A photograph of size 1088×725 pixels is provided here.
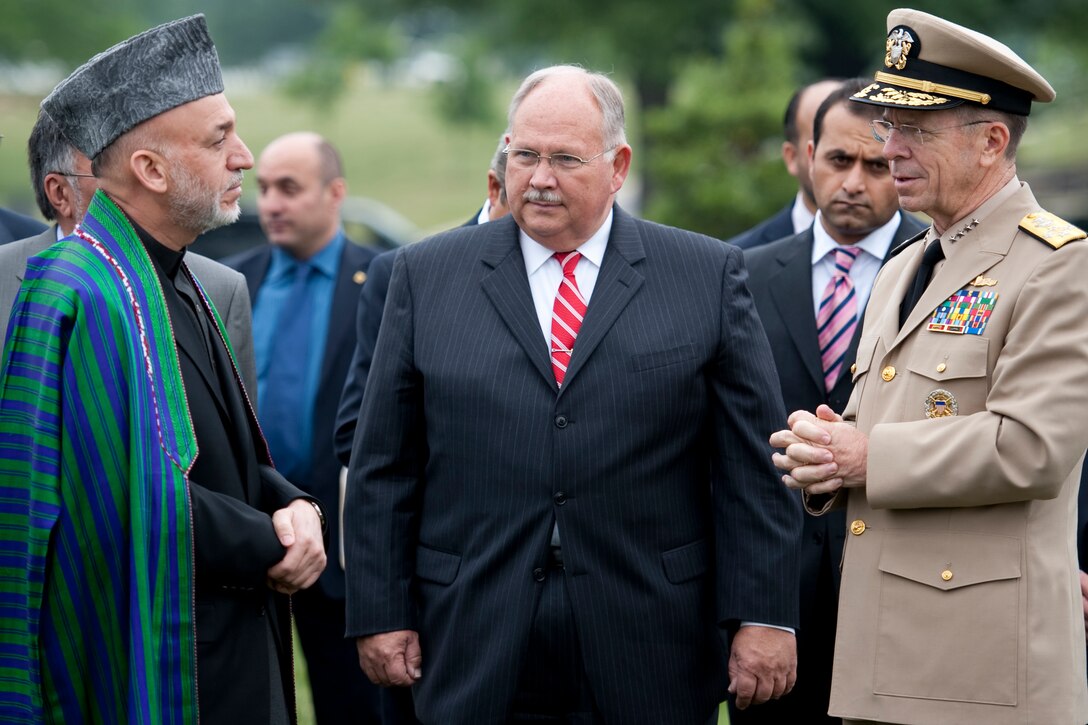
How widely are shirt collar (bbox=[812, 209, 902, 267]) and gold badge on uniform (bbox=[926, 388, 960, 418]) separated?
5.14ft

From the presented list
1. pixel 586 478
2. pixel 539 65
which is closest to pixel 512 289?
pixel 586 478

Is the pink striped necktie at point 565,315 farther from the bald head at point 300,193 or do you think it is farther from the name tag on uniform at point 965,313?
the bald head at point 300,193

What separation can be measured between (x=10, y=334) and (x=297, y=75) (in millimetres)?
31863

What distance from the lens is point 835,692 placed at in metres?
3.43

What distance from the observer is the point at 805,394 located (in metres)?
4.60

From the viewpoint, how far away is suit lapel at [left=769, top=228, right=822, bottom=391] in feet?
15.1

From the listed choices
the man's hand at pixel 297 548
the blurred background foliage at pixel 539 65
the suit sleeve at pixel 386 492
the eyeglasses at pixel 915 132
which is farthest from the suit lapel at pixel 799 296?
the blurred background foliage at pixel 539 65

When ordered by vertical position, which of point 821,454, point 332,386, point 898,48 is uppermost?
point 898,48

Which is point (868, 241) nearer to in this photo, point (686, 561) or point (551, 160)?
point (551, 160)

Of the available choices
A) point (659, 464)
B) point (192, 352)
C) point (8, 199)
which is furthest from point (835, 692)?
point (8, 199)

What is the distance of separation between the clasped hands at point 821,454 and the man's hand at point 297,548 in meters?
1.18

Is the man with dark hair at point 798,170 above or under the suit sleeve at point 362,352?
above

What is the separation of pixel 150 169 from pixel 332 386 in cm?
242

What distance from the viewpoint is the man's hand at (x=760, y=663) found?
3.62 m
